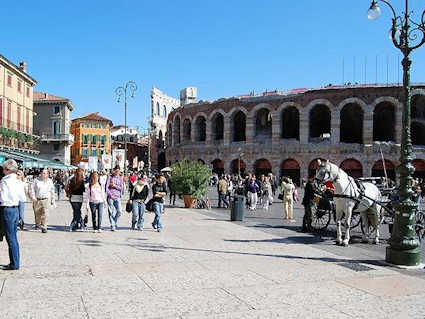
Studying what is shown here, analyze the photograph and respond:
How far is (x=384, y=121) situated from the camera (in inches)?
1813

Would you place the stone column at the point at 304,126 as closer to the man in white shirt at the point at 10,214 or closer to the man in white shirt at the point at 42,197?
the man in white shirt at the point at 42,197

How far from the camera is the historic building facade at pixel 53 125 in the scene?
2317 inches

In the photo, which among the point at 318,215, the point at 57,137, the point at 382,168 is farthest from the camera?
the point at 57,137

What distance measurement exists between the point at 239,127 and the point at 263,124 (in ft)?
10.3

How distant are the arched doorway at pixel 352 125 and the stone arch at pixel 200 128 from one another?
16.3 m

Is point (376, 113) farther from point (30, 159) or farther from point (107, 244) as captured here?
point (107, 244)

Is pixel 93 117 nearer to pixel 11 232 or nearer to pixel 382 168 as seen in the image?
pixel 382 168

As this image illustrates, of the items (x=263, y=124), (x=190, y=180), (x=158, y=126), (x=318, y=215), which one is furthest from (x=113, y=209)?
(x=158, y=126)

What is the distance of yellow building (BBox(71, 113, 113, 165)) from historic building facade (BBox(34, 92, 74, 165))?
17480 mm

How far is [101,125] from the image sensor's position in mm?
80688

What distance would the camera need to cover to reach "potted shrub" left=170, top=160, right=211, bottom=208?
1950cm

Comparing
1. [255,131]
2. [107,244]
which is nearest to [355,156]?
[255,131]

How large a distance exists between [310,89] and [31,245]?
3812 cm

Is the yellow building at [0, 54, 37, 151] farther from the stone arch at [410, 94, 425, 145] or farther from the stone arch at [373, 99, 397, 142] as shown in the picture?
the stone arch at [410, 94, 425, 145]
